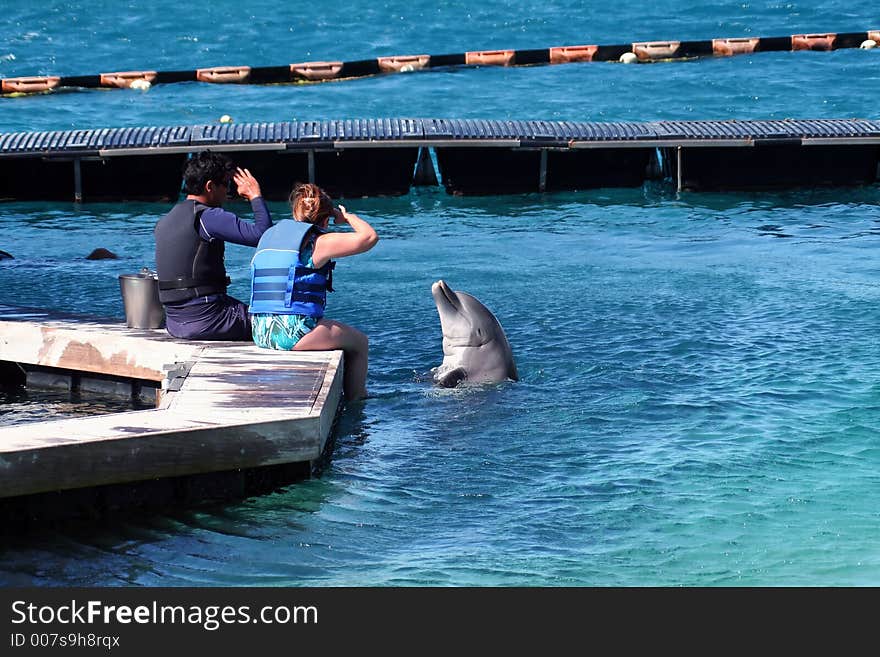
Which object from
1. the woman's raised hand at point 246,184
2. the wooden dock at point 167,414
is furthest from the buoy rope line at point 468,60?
the woman's raised hand at point 246,184

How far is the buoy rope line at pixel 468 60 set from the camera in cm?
3073

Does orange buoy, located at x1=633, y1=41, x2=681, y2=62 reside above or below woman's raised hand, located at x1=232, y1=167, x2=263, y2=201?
above

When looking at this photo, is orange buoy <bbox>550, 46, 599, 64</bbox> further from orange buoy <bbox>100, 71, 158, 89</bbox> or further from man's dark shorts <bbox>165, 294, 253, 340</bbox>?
man's dark shorts <bbox>165, 294, 253, 340</bbox>

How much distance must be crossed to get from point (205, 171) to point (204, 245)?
0.47 meters

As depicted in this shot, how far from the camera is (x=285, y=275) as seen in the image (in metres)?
7.58

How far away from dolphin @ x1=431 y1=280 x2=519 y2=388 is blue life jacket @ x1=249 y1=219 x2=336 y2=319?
49.5 inches

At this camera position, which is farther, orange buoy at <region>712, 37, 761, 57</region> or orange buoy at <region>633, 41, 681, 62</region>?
orange buoy at <region>712, 37, 761, 57</region>

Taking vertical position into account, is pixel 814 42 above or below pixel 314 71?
above

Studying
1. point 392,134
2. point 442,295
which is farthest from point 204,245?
point 392,134

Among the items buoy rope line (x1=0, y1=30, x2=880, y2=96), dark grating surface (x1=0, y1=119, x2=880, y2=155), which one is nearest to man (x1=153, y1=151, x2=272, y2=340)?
dark grating surface (x1=0, y1=119, x2=880, y2=155)

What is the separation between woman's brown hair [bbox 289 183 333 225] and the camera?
25.1 ft

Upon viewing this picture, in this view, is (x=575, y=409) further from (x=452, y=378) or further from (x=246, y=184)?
(x=246, y=184)

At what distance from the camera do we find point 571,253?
1418 cm
